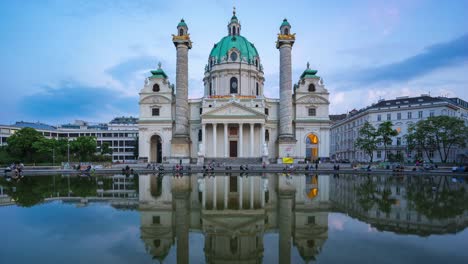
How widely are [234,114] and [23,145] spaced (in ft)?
131

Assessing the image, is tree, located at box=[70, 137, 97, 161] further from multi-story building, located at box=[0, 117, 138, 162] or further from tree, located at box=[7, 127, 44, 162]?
multi-story building, located at box=[0, 117, 138, 162]

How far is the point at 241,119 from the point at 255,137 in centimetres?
600

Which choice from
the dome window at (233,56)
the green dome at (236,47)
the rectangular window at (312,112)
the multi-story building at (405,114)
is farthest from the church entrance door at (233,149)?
the multi-story building at (405,114)

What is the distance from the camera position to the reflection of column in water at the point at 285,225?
799cm

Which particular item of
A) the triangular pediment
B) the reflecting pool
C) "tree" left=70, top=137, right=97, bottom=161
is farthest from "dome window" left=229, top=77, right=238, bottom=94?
the reflecting pool

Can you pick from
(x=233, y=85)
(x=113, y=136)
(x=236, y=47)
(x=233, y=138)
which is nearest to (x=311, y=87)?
(x=233, y=85)

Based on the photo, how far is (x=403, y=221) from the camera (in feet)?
37.2

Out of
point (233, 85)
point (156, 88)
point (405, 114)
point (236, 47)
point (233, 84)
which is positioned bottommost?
point (405, 114)

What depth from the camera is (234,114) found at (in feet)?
181

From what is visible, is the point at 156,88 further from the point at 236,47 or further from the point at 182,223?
the point at 182,223

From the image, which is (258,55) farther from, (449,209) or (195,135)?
(449,209)

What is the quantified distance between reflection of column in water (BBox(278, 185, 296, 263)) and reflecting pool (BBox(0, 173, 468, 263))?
32mm

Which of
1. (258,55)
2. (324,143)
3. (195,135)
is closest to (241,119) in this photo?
(195,135)

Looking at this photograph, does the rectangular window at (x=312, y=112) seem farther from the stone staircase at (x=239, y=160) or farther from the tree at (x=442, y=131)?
the tree at (x=442, y=131)
